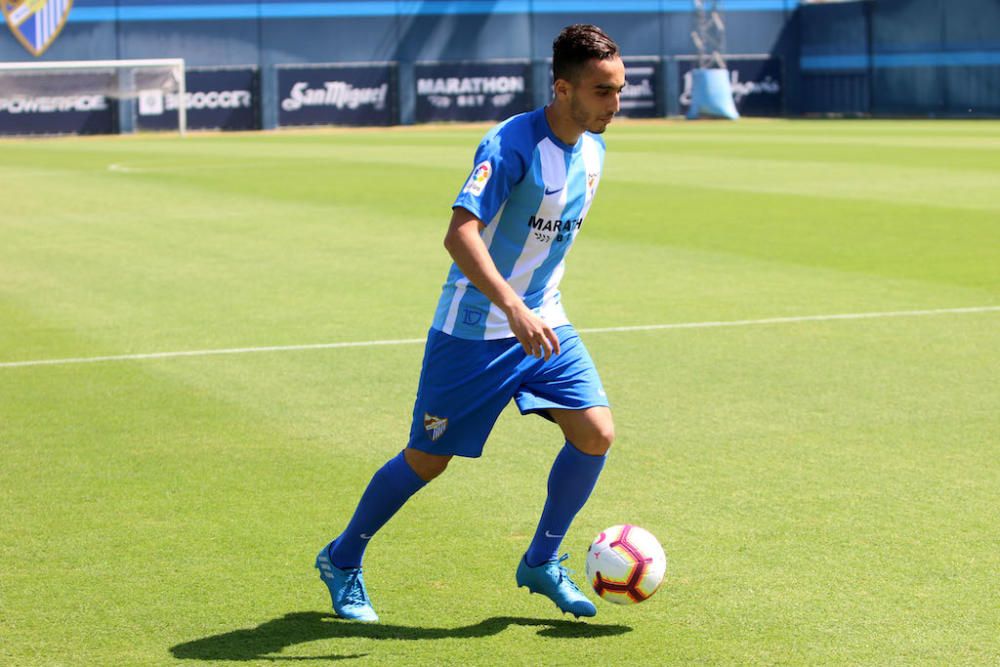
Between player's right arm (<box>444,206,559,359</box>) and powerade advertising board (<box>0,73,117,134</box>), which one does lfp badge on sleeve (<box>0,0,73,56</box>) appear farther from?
player's right arm (<box>444,206,559,359</box>)

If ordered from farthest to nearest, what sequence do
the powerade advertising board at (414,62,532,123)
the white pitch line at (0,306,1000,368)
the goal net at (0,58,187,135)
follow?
the powerade advertising board at (414,62,532,123) < the goal net at (0,58,187,135) < the white pitch line at (0,306,1000,368)

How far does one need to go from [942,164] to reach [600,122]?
2273cm

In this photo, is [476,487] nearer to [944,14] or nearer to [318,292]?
[318,292]

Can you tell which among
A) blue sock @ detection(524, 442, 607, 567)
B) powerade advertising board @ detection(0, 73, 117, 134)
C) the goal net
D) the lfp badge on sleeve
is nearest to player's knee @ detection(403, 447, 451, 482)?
blue sock @ detection(524, 442, 607, 567)

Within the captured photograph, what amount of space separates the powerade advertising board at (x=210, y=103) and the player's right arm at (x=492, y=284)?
153 ft

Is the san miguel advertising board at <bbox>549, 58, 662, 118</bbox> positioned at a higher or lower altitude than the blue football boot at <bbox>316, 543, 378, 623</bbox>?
higher

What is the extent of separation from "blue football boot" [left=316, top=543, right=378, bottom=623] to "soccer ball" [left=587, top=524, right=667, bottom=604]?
2.44ft

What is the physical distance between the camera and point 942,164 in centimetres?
2636

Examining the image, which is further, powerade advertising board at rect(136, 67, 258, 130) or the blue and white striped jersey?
powerade advertising board at rect(136, 67, 258, 130)

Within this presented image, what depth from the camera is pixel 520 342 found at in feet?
15.7

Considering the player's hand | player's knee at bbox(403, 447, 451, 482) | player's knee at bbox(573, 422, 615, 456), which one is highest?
the player's hand

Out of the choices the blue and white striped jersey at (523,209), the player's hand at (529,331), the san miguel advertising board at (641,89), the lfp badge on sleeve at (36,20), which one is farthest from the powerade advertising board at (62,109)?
the player's hand at (529,331)

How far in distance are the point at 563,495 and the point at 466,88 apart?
169ft

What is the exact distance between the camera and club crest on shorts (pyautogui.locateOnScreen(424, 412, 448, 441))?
503 centimetres
